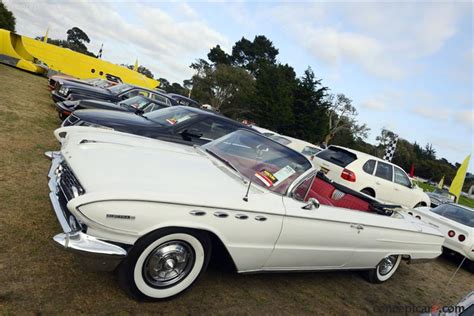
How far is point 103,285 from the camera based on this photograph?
2703mm

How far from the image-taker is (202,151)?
12.9 ft

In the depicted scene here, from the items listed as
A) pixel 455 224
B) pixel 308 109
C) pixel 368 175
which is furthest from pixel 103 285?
pixel 308 109

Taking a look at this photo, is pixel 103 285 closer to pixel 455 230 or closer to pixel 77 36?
pixel 455 230

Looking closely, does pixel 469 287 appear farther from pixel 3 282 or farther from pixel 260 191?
pixel 3 282

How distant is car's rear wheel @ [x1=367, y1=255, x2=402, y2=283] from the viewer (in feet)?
14.4

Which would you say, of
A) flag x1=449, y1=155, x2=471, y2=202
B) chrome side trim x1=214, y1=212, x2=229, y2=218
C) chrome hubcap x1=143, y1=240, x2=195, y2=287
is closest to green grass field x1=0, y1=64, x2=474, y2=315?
chrome hubcap x1=143, y1=240, x2=195, y2=287

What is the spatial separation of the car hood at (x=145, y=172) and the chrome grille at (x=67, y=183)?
0.08 m

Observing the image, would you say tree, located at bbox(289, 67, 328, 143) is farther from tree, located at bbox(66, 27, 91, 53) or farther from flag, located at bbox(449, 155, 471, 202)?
tree, located at bbox(66, 27, 91, 53)

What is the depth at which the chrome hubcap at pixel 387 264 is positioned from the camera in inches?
175

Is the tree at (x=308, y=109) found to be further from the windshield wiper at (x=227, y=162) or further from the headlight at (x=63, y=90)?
the windshield wiper at (x=227, y=162)

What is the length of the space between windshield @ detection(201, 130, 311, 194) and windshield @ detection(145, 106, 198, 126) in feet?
6.65

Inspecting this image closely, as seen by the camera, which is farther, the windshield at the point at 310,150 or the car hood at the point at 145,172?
the windshield at the point at 310,150

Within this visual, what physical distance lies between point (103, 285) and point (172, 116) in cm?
389

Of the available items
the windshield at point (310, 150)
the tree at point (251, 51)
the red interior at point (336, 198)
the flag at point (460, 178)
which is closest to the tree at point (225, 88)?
the tree at point (251, 51)
